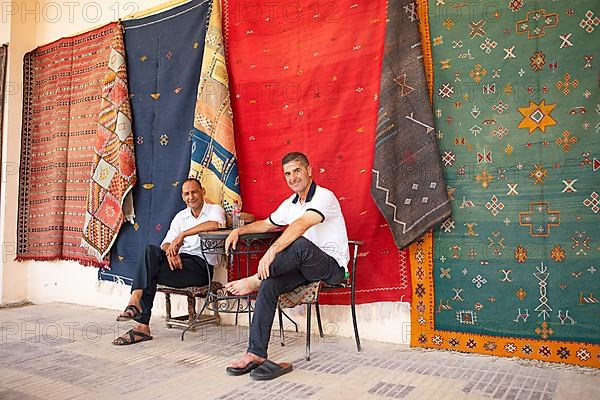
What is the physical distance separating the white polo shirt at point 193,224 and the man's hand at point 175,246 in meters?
0.12

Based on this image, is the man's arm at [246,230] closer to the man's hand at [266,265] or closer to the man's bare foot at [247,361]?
the man's hand at [266,265]

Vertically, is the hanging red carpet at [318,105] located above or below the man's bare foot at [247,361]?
above

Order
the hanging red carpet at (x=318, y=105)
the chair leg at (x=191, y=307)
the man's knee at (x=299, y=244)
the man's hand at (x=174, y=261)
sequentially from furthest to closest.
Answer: the chair leg at (x=191, y=307) → the man's hand at (x=174, y=261) → the hanging red carpet at (x=318, y=105) → the man's knee at (x=299, y=244)

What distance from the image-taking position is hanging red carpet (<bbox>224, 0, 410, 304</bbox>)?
298cm

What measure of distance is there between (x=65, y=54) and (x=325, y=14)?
2817 mm

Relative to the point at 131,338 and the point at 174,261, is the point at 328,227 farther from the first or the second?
the point at 131,338

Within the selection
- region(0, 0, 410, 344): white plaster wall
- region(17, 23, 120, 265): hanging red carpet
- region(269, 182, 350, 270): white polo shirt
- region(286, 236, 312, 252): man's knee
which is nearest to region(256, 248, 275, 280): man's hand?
region(286, 236, 312, 252): man's knee

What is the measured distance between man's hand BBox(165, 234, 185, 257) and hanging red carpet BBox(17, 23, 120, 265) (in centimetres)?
135

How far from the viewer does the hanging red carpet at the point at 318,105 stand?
9.77 ft

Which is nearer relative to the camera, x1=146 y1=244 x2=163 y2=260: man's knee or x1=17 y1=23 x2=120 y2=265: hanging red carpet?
x1=146 y1=244 x2=163 y2=260: man's knee

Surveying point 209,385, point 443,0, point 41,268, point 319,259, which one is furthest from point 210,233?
point 41,268

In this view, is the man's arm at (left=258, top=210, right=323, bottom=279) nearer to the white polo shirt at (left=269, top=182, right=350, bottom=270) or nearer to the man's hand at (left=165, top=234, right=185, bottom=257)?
the white polo shirt at (left=269, top=182, right=350, bottom=270)

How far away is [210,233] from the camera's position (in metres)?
2.97

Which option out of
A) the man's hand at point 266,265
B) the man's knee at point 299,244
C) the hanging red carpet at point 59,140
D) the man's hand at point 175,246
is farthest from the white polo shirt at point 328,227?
the hanging red carpet at point 59,140
